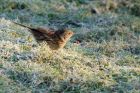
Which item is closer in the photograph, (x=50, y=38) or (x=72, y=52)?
(x=50, y=38)

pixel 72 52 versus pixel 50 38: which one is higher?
pixel 50 38

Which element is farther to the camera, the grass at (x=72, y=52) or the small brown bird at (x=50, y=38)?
the small brown bird at (x=50, y=38)

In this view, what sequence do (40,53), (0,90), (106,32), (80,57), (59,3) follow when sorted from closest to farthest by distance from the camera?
1. (0,90)
2. (40,53)
3. (80,57)
4. (106,32)
5. (59,3)

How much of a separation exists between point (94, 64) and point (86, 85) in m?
1.00

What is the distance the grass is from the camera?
720 centimetres

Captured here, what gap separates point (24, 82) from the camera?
716 centimetres

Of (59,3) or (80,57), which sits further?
(59,3)

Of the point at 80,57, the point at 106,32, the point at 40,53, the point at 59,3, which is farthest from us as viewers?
the point at 59,3

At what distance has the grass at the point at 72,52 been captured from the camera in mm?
7199

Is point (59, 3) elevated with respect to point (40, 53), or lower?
elevated

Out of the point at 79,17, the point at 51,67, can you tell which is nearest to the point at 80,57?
the point at 51,67

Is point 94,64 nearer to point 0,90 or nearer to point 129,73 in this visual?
point 129,73

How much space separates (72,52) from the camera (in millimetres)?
8719

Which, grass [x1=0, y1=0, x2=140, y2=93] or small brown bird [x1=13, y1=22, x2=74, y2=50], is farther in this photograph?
small brown bird [x1=13, y1=22, x2=74, y2=50]
